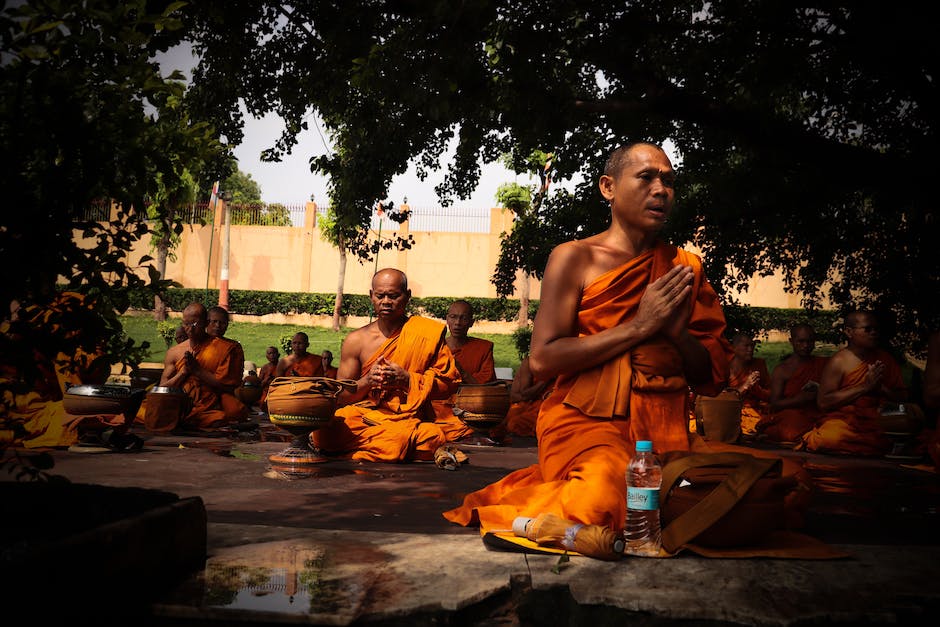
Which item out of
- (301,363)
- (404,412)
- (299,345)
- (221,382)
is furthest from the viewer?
(299,345)

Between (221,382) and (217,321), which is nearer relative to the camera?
(221,382)

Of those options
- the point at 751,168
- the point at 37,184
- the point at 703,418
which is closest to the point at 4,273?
the point at 37,184

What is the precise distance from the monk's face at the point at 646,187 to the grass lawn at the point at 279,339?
17027mm

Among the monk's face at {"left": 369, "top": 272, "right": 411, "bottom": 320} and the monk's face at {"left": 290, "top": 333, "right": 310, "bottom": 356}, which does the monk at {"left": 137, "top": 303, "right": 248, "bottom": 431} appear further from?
the monk's face at {"left": 369, "top": 272, "right": 411, "bottom": 320}

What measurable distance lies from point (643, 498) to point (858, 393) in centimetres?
630

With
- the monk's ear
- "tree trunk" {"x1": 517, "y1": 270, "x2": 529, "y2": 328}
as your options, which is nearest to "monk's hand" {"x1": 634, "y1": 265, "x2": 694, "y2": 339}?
the monk's ear

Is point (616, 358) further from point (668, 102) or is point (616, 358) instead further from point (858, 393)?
point (858, 393)

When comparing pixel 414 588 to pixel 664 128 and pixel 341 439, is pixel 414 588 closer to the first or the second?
pixel 341 439

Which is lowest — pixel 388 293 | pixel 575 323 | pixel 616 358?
pixel 616 358

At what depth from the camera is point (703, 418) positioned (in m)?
8.16

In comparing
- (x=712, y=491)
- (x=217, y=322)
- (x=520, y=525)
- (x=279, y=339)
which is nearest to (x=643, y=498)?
(x=712, y=491)

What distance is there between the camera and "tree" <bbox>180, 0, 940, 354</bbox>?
7.45 meters

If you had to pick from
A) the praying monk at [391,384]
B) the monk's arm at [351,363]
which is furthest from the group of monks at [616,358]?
the monk's arm at [351,363]

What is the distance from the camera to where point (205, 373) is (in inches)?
367
